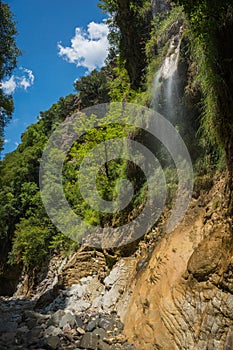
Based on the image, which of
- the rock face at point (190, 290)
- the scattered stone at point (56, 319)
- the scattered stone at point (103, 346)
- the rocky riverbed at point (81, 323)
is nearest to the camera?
the rock face at point (190, 290)

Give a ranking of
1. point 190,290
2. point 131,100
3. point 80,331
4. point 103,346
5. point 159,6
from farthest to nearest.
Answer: point 159,6
point 131,100
point 80,331
point 103,346
point 190,290

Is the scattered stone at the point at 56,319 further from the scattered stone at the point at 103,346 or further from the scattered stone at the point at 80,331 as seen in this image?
the scattered stone at the point at 103,346

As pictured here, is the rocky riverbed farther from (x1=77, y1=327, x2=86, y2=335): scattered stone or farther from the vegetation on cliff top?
the vegetation on cliff top

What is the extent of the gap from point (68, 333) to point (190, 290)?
3.46 metres

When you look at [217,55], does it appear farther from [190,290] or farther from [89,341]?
[89,341]

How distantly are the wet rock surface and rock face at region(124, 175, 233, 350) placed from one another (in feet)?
1.39

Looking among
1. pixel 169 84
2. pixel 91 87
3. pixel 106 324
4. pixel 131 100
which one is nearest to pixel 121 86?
pixel 131 100

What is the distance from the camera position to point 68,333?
668 cm

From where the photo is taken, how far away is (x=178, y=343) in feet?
15.3

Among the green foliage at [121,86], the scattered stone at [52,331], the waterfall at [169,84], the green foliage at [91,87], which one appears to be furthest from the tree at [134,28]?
the green foliage at [91,87]

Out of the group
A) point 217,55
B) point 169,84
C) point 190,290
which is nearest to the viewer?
point 217,55

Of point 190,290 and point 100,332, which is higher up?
point 190,290

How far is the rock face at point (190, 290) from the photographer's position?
4268 millimetres

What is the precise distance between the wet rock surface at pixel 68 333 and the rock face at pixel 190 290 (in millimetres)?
423
